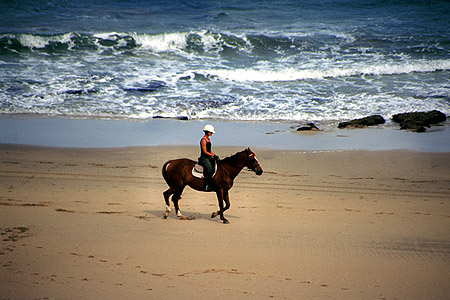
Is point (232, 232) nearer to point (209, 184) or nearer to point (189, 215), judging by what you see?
point (209, 184)

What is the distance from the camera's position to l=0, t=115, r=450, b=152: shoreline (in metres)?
14.0

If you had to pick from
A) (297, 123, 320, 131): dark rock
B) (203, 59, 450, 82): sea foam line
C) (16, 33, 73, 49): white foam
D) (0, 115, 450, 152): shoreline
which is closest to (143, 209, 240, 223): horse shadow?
(0, 115, 450, 152): shoreline

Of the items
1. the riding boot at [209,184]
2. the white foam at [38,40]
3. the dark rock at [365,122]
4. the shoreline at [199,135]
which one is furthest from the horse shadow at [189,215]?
the white foam at [38,40]

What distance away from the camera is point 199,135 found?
15148mm

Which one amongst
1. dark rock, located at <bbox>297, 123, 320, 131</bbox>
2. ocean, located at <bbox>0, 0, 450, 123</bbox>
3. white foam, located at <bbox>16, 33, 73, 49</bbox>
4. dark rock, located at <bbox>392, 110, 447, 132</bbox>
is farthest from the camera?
white foam, located at <bbox>16, 33, 73, 49</bbox>

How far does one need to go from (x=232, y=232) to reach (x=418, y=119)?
33.8 ft

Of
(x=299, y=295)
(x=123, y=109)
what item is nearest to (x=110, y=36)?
(x=123, y=109)

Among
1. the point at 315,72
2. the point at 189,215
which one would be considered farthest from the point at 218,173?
the point at 315,72

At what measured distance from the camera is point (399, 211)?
31.0 ft

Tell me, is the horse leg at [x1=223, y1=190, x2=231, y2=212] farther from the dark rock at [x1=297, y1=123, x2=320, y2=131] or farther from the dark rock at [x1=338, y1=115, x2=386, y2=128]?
the dark rock at [x1=338, y1=115, x2=386, y2=128]

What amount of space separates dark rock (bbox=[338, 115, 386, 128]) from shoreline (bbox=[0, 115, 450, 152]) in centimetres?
23

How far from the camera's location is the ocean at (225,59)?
725 inches

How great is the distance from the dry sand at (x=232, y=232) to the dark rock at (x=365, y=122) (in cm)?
350

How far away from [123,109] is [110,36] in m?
11.5
